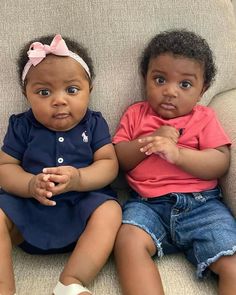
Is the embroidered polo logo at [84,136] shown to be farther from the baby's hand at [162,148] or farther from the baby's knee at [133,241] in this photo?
the baby's knee at [133,241]

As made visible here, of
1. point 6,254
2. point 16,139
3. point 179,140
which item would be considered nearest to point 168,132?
point 179,140

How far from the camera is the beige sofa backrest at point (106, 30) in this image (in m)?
1.30

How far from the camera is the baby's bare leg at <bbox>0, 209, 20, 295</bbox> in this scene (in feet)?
3.17

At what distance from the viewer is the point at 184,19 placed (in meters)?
1.35

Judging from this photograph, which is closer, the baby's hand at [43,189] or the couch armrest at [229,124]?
the baby's hand at [43,189]

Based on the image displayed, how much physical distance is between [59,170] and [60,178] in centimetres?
2

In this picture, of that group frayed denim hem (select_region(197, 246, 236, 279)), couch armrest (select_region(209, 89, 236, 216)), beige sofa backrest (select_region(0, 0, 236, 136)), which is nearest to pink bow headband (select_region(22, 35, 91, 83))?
beige sofa backrest (select_region(0, 0, 236, 136))

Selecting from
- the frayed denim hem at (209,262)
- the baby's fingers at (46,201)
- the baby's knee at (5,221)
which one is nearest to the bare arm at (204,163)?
the frayed denim hem at (209,262)

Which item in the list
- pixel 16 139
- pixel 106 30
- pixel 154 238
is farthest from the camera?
pixel 106 30

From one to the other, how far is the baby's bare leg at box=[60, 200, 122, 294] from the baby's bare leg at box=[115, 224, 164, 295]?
0.10ft

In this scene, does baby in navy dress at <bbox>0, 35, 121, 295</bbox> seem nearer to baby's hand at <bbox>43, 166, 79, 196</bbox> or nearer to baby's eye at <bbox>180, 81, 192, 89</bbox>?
baby's hand at <bbox>43, 166, 79, 196</bbox>

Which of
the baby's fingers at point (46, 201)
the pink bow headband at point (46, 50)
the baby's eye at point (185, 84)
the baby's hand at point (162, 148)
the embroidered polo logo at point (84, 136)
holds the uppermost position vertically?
the pink bow headband at point (46, 50)

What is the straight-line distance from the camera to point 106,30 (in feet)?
4.34

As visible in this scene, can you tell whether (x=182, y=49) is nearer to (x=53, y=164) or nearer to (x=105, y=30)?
(x=105, y=30)
